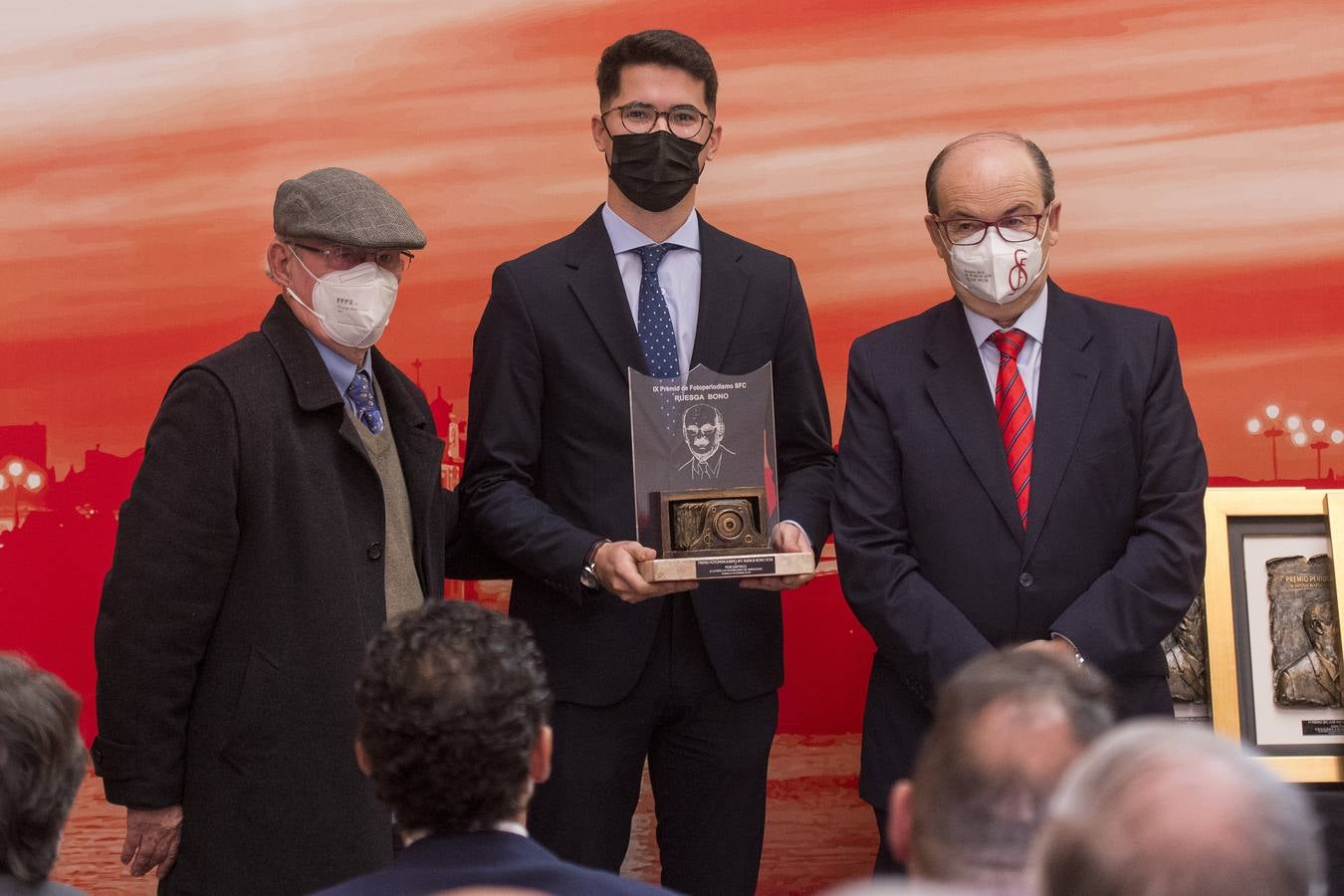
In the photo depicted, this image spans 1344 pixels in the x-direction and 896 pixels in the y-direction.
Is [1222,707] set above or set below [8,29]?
below

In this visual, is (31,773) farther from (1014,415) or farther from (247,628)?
(1014,415)

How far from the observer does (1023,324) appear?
3.30 m

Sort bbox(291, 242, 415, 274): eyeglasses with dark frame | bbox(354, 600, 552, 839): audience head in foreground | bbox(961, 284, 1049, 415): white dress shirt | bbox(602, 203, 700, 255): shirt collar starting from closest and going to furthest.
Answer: bbox(354, 600, 552, 839): audience head in foreground
bbox(291, 242, 415, 274): eyeglasses with dark frame
bbox(961, 284, 1049, 415): white dress shirt
bbox(602, 203, 700, 255): shirt collar

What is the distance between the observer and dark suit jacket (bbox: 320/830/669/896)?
1714mm

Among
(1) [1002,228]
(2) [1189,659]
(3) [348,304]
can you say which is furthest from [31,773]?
(2) [1189,659]

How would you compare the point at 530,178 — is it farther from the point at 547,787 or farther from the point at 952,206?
the point at 547,787

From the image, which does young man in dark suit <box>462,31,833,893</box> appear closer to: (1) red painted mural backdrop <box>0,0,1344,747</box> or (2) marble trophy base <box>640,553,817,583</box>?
(2) marble trophy base <box>640,553,817,583</box>

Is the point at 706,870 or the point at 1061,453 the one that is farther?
the point at 706,870

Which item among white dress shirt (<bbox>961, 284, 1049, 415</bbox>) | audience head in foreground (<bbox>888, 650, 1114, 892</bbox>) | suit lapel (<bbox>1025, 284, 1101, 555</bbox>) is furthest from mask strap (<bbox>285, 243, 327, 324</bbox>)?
audience head in foreground (<bbox>888, 650, 1114, 892</bbox>)

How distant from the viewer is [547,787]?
336 centimetres

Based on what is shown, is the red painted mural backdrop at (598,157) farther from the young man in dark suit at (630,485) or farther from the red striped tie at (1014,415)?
the red striped tie at (1014,415)

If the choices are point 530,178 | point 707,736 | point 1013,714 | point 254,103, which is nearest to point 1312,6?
point 530,178

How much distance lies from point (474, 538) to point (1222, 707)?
177 cm

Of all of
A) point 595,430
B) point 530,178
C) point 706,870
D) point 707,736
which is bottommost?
point 706,870
